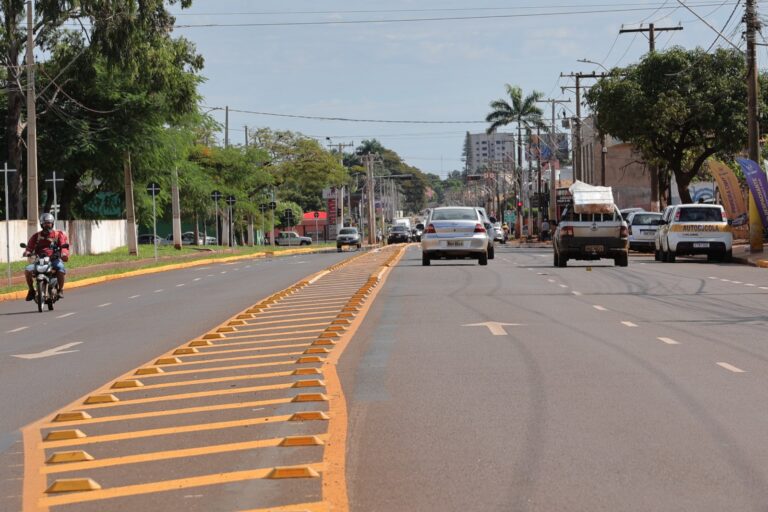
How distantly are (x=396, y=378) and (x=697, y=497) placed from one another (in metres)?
5.01

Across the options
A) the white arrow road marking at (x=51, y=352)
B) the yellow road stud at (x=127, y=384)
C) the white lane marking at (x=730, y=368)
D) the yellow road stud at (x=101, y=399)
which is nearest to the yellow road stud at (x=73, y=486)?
the yellow road stud at (x=101, y=399)

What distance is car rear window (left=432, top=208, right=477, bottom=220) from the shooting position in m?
36.2

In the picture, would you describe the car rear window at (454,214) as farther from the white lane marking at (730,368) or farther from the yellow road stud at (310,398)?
the yellow road stud at (310,398)

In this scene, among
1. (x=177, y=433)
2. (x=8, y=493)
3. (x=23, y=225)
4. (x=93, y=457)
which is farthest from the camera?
(x=23, y=225)

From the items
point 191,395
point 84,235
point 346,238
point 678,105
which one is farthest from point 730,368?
point 346,238

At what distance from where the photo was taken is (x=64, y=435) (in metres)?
8.69

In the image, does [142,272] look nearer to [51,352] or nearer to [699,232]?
[699,232]

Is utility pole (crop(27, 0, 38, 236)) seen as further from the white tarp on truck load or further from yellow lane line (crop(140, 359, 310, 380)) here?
yellow lane line (crop(140, 359, 310, 380))

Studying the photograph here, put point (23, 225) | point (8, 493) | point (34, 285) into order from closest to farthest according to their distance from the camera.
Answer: point (8, 493)
point (34, 285)
point (23, 225)

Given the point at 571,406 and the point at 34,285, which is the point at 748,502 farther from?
the point at 34,285

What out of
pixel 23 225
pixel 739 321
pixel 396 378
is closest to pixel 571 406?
pixel 396 378

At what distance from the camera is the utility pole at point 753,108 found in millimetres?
38938

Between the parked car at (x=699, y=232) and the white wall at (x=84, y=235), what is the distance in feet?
80.2

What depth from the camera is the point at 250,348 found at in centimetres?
1416
